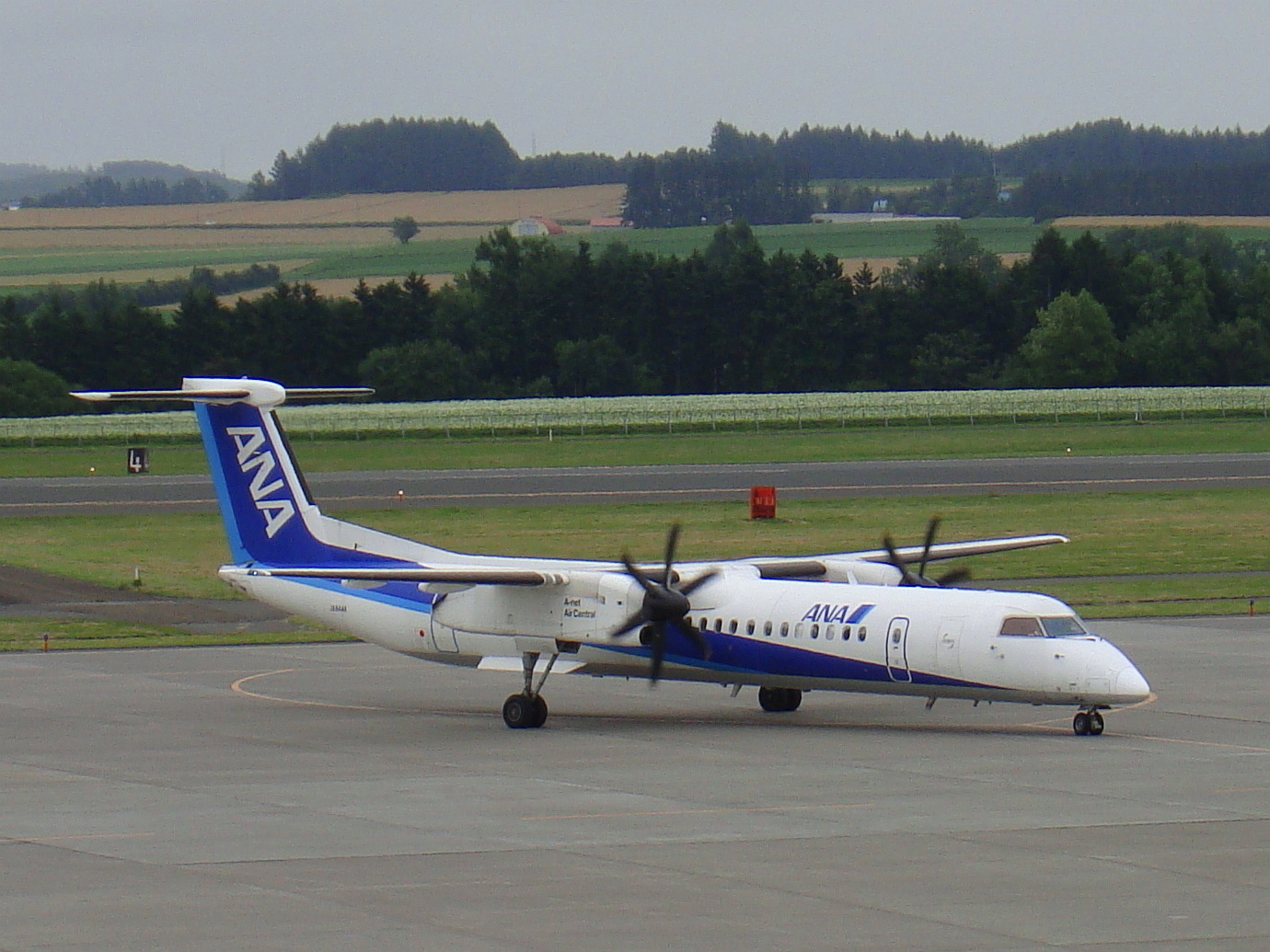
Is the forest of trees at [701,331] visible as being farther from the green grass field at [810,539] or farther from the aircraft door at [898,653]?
the aircraft door at [898,653]

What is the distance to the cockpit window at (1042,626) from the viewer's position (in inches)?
1065

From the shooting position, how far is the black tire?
29.5 metres

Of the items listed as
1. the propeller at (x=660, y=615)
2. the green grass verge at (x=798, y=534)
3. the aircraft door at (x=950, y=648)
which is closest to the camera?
the aircraft door at (x=950, y=648)

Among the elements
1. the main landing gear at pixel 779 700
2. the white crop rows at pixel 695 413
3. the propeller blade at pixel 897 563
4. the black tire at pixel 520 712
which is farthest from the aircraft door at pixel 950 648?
the white crop rows at pixel 695 413

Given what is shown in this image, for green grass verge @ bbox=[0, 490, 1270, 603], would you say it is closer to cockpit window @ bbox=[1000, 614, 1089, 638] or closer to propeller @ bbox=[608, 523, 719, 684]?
cockpit window @ bbox=[1000, 614, 1089, 638]

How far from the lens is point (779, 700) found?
102 ft

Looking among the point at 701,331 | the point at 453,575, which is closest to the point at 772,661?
the point at 453,575

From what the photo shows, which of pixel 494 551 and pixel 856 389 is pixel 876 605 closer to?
pixel 494 551

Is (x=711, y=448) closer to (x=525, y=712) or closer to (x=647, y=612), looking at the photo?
(x=525, y=712)

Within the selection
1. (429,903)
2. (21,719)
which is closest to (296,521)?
(21,719)

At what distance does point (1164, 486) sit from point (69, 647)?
150 feet

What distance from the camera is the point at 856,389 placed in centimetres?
13950

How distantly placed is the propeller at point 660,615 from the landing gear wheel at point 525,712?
69.4 inches

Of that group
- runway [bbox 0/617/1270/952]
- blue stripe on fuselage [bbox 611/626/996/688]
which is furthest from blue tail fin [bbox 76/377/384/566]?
blue stripe on fuselage [bbox 611/626/996/688]
